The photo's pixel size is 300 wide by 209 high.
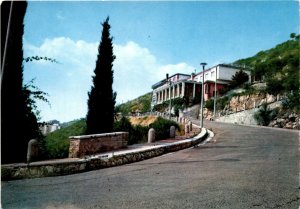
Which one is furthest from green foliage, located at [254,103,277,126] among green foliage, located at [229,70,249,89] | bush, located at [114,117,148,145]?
green foliage, located at [229,70,249,89]

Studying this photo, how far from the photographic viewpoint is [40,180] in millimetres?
8773

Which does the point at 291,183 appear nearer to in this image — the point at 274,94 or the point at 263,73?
the point at 274,94

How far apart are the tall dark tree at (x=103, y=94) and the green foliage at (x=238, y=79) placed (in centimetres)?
3740

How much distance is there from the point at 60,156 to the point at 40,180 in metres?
3.99

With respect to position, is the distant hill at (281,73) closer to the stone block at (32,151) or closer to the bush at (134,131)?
the bush at (134,131)

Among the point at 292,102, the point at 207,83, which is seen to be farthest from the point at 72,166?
the point at 207,83

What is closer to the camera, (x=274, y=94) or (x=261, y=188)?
(x=261, y=188)

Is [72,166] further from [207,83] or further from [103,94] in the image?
[207,83]

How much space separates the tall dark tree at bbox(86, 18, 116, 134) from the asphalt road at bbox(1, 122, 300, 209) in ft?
27.5

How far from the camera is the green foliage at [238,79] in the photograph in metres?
54.6

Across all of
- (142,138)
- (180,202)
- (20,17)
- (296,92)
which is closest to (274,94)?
(296,92)

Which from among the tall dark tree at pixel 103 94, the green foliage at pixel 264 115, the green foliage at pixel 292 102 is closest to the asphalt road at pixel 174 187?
the tall dark tree at pixel 103 94

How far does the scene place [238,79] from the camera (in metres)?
Result: 54.7

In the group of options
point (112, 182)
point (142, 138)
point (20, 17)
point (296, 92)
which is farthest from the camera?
point (296, 92)
